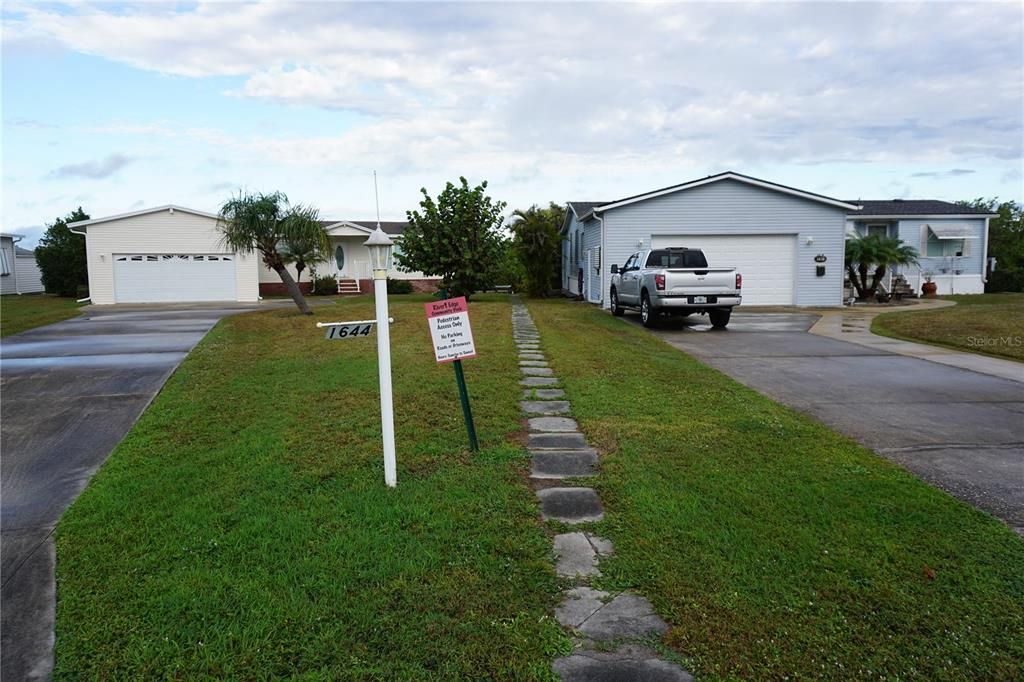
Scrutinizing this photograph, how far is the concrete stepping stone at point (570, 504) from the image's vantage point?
173 inches

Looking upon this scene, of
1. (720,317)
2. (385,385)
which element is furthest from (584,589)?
(720,317)

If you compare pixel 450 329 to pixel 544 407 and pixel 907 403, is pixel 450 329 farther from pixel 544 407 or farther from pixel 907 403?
pixel 907 403

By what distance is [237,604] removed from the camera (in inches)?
134

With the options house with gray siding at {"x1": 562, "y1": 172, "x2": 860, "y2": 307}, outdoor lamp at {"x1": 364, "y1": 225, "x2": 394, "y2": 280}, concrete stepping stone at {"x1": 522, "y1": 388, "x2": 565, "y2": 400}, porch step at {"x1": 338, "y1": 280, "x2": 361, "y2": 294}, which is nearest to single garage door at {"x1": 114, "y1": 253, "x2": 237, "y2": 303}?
porch step at {"x1": 338, "y1": 280, "x2": 361, "y2": 294}

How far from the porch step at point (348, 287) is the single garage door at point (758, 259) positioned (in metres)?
17.5

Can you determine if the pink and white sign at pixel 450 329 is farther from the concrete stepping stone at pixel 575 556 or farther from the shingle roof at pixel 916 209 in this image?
the shingle roof at pixel 916 209

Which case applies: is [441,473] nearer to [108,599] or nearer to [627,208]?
[108,599]

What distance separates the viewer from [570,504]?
4.60 meters

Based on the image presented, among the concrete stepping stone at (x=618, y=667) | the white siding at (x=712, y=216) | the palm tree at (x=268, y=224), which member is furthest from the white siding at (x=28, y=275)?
the concrete stepping stone at (x=618, y=667)

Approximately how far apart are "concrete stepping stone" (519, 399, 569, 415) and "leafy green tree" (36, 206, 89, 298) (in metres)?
31.1

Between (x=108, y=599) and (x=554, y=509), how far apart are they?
8.17 ft

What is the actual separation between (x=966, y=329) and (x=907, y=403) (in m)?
7.57

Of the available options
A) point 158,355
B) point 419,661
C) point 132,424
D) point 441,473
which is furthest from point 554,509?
point 158,355

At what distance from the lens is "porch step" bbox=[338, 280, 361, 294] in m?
33.8
